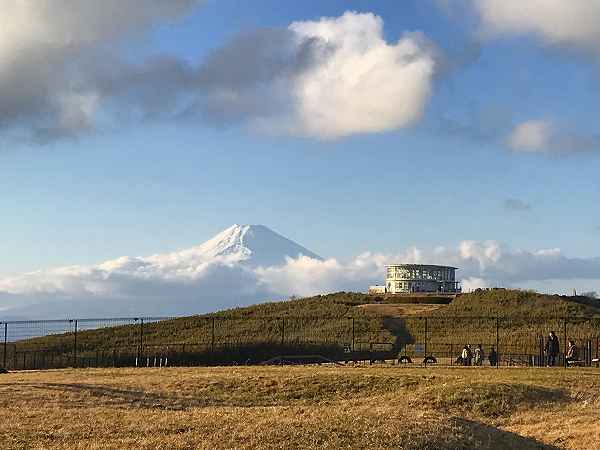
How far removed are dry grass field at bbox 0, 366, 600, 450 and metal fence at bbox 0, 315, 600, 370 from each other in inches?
535

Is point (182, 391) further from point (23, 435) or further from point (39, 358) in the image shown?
point (39, 358)

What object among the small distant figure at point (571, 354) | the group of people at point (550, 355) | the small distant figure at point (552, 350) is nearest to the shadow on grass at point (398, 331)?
the group of people at point (550, 355)

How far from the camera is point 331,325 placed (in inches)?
→ 2746

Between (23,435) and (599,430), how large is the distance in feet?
54.2

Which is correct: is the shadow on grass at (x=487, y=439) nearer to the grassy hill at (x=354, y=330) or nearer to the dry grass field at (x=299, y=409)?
the dry grass field at (x=299, y=409)

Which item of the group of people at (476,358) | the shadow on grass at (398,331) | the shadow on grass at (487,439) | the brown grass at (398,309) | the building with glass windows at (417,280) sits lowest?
the shadow on grass at (487,439)

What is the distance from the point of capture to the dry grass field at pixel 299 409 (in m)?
20.7

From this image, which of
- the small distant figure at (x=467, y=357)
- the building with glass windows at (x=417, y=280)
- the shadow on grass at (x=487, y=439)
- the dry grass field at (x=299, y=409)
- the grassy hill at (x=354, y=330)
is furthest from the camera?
the building with glass windows at (x=417, y=280)

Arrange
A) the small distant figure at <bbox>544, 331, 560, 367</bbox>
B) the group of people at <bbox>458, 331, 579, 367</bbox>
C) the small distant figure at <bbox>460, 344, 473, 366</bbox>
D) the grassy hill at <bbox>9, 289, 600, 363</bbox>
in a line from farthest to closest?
the grassy hill at <bbox>9, 289, 600, 363</bbox> → the small distant figure at <bbox>460, 344, 473, 366</bbox> → the group of people at <bbox>458, 331, 579, 367</bbox> → the small distant figure at <bbox>544, 331, 560, 367</bbox>

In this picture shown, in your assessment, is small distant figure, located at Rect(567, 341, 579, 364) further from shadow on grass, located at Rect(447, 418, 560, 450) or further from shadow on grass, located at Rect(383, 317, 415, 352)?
shadow on grass, located at Rect(447, 418, 560, 450)

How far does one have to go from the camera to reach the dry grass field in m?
20.7

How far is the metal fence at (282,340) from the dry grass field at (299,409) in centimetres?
1359

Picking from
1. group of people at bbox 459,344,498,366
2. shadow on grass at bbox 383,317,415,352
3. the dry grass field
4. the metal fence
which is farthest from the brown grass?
the dry grass field

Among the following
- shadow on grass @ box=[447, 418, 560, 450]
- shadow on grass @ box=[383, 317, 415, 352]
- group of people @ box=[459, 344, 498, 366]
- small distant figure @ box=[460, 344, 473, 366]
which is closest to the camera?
shadow on grass @ box=[447, 418, 560, 450]
